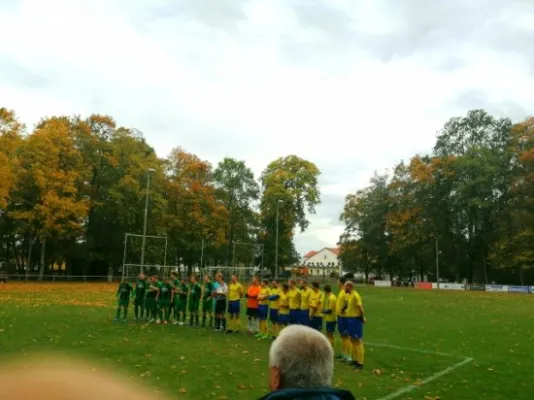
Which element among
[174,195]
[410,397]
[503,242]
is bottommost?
[410,397]

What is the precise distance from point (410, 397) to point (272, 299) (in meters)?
8.15

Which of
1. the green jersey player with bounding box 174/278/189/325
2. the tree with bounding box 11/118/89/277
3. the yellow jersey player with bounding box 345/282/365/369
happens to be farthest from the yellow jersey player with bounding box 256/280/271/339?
the tree with bounding box 11/118/89/277

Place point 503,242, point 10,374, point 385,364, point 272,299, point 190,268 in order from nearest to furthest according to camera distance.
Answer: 1. point 10,374
2. point 385,364
3. point 272,299
4. point 503,242
5. point 190,268

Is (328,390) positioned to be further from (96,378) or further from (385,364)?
(385,364)

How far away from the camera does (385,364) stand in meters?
12.5

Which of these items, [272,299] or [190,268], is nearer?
[272,299]

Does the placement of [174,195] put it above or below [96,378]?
above

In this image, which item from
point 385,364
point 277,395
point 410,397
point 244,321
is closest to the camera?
point 277,395

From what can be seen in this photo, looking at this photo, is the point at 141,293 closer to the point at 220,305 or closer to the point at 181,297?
the point at 181,297

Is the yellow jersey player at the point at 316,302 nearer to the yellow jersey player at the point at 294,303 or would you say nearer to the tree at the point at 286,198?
the yellow jersey player at the point at 294,303

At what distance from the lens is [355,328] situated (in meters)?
12.6

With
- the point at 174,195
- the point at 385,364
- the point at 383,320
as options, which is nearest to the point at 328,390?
the point at 385,364

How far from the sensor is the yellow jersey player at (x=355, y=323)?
40.2ft

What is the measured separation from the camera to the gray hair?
237 centimetres
